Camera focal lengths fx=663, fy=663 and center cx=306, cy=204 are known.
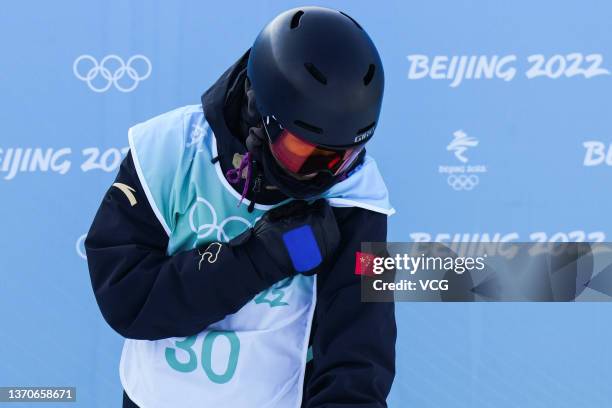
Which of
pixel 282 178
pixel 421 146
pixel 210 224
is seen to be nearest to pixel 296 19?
pixel 282 178

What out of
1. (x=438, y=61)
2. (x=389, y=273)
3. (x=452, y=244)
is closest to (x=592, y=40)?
(x=438, y=61)

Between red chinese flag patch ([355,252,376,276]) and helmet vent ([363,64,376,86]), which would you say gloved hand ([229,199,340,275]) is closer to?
red chinese flag patch ([355,252,376,276])

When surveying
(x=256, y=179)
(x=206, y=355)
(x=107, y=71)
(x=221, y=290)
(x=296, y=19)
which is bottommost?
(x=206, y=355)

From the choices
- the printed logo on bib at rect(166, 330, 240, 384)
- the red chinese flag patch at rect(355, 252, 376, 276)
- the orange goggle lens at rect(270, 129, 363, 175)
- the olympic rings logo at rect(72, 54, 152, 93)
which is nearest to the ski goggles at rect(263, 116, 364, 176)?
the orange goggle lens at rect(270, 129, 363, 175)

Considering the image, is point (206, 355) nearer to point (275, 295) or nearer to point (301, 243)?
point (275, 295)

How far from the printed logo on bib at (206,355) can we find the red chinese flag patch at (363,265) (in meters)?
0.21

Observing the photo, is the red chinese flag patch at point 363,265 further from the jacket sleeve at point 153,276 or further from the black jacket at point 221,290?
the jacket sleeve at point 153,276

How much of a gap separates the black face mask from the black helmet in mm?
49

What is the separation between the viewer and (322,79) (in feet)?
2.87

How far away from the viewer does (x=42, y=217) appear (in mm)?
1783

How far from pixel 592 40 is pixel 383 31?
547mm

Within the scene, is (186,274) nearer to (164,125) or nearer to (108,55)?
(164,125)

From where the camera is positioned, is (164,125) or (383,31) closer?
(164,125)

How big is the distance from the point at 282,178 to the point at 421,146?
0.89 meters
